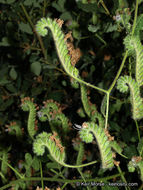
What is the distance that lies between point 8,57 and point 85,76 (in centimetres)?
45

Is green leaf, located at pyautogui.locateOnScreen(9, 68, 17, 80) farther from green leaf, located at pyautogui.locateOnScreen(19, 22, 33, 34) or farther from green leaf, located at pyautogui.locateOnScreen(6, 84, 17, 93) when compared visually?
green leaf, located at pyautogui.locateOnScreen(19, 22, 33, 34)

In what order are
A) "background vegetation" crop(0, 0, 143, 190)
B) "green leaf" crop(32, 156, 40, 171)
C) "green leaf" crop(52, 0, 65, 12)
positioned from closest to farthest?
"green leaf" crop(32, 156, 40, 171) → "background vegetation" crop(0, 0, 143, 190) → "green leaf" crop(52, 0, 65, 12)

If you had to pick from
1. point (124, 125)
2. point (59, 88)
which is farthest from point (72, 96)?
point (124, 125)

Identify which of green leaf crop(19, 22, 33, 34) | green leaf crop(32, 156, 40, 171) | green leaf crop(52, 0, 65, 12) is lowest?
green leaf crop(32, 156, 40, 171)

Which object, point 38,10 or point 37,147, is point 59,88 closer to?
point 38,10

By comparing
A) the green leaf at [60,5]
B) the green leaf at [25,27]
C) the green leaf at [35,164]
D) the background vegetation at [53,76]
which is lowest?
the green leaf at [35,164]

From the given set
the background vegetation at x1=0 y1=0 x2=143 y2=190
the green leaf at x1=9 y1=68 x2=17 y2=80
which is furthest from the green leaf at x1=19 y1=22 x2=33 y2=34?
the green leaf at x1=9 y1=68 x2=17 y2=80

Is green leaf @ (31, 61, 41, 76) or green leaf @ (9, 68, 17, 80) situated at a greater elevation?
green leaf @ (9, 68, 17, 80)

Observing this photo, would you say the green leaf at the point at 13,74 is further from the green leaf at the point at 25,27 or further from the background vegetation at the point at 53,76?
the green leaf at the point at 25,27

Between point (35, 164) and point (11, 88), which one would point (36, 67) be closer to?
point (11, 88)

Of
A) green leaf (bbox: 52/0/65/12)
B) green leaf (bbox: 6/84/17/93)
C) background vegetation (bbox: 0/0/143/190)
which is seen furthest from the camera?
green leaf (bbox: 6/84/17/93)

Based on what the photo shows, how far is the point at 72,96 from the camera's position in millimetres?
1167

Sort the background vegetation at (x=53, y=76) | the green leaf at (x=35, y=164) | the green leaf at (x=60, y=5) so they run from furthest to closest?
1. the green leaf at (x=60, y=5)
2. the background vegetation at (x=53, y=76)
3. the green leaf at (x=35, y=164)

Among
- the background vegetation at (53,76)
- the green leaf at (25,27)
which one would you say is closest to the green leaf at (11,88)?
the background vegetation at (53,76)
